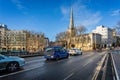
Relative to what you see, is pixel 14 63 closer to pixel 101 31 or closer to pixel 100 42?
pixel 100 42

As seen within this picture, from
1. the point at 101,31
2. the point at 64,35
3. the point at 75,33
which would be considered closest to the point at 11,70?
the point at 75,33

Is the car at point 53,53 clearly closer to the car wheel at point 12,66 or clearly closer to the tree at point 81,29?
the car wheel at point 12,66

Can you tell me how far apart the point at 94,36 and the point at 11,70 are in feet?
453

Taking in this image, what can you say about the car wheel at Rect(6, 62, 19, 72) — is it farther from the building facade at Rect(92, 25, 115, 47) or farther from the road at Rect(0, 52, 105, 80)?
the building facade at Rect(92, 25, 115, 47)

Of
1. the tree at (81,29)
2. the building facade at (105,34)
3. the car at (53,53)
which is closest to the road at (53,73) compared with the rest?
the car at (53,53)

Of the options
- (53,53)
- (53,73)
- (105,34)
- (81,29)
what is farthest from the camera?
(105,34)

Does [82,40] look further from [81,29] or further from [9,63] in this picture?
[9,63]

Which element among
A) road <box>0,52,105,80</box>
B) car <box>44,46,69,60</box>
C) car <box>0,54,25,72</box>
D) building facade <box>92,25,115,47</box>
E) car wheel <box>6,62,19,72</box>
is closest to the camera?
road <box>0,52,105,80</box>

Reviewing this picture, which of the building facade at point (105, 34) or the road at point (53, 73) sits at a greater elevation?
the building facade at point (105, 34)

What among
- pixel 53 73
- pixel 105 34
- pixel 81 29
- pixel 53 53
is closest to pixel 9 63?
pixel 53 73

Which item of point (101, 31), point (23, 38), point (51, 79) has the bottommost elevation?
point (51, 79)

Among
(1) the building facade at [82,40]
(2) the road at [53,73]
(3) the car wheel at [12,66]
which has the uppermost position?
(1) the building facade at [82,40]

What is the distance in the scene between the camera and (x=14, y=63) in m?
14.4

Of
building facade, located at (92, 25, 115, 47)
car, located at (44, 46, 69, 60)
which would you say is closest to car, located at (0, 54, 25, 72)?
car, located at (44, 46, 69, 60)
